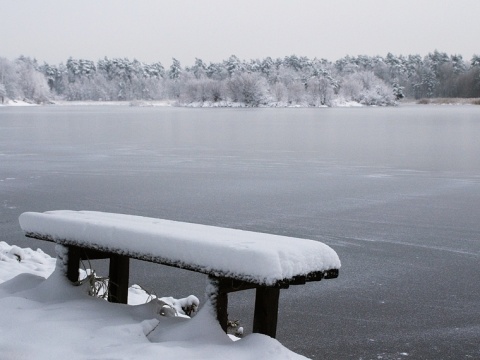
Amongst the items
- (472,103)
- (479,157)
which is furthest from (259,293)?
(472,103)

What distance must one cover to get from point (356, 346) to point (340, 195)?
7.54m

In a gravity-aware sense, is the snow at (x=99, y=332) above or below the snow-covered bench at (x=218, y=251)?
below

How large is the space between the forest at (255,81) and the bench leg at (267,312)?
104328mm

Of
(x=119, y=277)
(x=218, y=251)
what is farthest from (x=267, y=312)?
(x=119, y=277)

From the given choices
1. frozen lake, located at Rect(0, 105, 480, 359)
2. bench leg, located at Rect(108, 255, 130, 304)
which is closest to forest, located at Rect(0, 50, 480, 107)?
frozen lake, located at Rect(0, 105, 480, 359)

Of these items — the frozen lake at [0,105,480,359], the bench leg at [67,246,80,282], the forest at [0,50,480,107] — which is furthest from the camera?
the forest at [0,50,480,107]

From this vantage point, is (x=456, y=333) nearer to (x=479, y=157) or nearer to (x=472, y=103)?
(x=479, y=157)

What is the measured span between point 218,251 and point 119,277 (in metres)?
1.19

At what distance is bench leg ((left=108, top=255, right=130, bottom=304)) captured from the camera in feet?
14.0

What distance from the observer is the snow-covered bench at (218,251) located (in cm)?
321

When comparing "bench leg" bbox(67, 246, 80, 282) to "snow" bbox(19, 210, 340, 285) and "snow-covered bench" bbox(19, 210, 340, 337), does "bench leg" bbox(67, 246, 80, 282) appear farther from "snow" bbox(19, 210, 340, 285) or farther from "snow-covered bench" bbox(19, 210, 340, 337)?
"snow" bbox(19, 210, 340, 285)

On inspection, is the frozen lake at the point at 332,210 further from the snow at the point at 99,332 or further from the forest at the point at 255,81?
the forest at the point at 255,81

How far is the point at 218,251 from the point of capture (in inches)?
131

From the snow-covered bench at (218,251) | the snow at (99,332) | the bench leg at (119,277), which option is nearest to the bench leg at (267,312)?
the snow-covered bench at (218,251)
